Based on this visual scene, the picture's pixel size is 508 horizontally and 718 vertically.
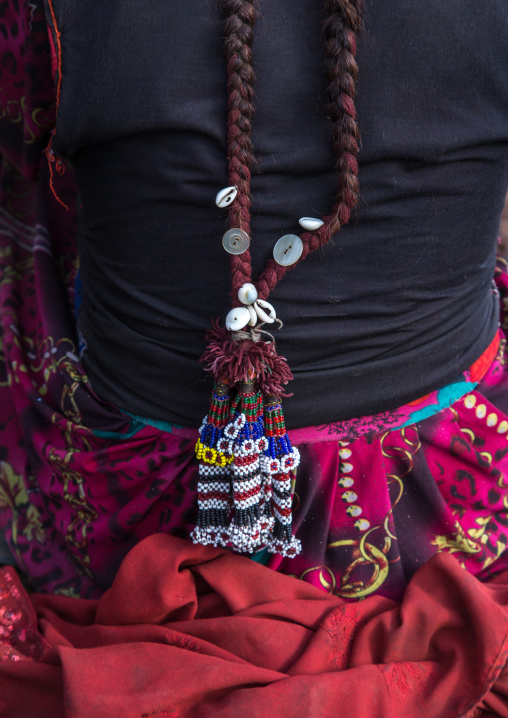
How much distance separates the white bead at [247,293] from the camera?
0.72 meters

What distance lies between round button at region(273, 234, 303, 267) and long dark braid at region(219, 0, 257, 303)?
42 millimetres

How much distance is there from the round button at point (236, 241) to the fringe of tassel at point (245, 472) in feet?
0.57

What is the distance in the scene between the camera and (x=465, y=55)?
0.71 meters

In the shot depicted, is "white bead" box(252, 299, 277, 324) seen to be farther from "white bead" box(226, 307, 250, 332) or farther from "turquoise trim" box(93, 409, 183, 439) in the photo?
"turquoise trim" box(93, 409, 183, 439)

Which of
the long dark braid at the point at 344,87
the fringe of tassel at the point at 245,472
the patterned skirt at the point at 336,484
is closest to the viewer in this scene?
the long dark braid at the point at 344,87

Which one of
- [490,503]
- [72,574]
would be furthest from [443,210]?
[72,574]

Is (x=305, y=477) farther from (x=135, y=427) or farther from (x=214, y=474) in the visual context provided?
(x=135, y=427)

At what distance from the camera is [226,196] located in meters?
0.71

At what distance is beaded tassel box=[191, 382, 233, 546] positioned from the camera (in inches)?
30.2

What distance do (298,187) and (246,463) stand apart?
374 mm

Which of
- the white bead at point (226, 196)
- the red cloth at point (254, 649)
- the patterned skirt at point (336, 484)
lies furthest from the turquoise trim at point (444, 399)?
the white bead at point (226, 196)

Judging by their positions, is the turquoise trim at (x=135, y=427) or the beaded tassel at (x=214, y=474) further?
the turquoise trim at (x=135, y=427)

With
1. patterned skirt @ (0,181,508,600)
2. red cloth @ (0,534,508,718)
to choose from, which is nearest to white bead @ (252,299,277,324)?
patterned skirt @ (0,181,508,600)

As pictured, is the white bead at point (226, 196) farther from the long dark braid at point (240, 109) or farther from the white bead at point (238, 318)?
the white bead at point (238, 318)
